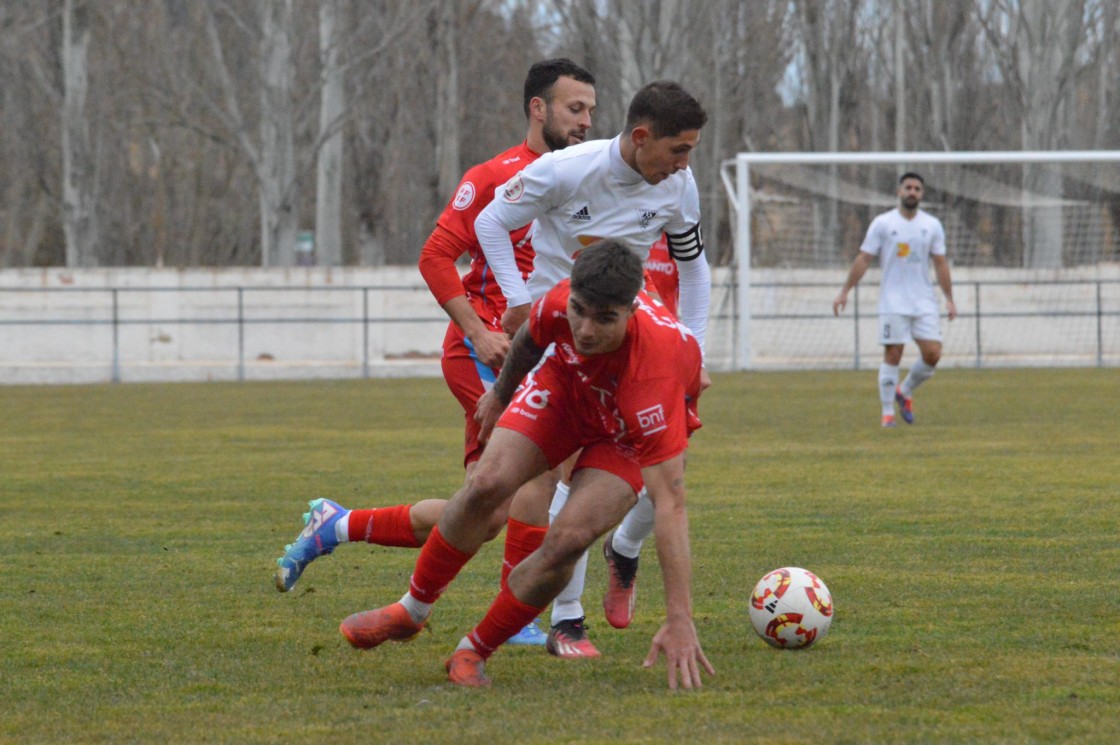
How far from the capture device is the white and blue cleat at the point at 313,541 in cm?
569

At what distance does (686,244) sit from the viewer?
566cm

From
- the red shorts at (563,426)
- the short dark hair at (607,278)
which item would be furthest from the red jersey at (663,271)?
the short dark hair at (607,278)

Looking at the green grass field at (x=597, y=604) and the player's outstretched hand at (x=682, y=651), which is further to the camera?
the player's outstretched hand at (x=682, y=651)

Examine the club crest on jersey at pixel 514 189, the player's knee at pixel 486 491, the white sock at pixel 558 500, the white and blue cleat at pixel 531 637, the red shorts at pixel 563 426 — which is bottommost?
the white and blue cleat at pixel 531 637

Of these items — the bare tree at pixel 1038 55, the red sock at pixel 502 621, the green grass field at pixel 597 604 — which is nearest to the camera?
the green grass field at pixel 597 604

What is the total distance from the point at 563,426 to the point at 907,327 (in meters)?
10.3

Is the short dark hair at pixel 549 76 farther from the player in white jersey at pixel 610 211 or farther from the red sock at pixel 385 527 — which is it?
the red sock at pixel 385 527

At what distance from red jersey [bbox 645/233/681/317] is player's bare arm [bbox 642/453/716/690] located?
1.43 meters

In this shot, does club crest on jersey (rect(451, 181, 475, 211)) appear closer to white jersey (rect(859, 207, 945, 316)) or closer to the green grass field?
the green grass field

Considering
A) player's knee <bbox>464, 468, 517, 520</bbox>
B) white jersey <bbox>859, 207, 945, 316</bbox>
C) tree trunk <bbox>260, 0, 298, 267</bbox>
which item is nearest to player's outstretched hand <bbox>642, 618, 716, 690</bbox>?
player's knee <bbox>464, 468, 517, 520</bbox>

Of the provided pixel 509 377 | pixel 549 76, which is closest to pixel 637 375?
pixel 509 377

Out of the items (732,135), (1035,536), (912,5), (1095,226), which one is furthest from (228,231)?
(1035,536)

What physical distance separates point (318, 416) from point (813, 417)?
5.47 m

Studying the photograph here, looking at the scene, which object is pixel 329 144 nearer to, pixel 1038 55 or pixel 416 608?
pixel 1038 55
